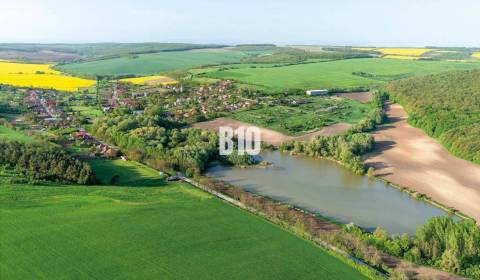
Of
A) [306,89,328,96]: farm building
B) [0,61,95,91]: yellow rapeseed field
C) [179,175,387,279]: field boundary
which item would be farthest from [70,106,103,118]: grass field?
[306,89,328,96]: farm building

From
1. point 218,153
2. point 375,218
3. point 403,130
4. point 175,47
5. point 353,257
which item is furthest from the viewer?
point 175,47

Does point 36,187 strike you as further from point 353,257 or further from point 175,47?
point 175,47

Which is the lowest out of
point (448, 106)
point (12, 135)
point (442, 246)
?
point (442, 246)

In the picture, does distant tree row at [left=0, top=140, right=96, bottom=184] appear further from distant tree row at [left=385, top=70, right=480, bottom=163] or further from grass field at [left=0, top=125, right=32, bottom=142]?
distant tree row at [left=385, top=70, right=480, bottom=163]

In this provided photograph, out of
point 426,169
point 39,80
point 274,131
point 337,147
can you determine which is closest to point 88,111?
point 274,131

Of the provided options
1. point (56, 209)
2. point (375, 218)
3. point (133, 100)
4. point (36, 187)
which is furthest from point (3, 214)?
point (133, 100)

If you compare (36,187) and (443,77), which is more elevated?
(443,77)

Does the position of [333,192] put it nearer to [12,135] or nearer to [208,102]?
[12,135]
